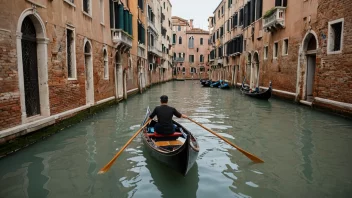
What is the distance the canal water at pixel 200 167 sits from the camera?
3615mm

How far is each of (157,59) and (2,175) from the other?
23808mm

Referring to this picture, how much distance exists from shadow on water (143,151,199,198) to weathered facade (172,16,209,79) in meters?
41.3

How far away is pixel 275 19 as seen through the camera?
13141mm

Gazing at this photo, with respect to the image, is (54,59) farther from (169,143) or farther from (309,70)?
(309,70)

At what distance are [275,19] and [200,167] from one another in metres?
10.9

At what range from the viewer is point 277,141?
6012mm

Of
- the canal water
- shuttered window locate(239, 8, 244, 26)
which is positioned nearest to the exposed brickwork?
the canal water

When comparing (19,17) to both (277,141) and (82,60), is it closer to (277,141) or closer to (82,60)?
(82,60)

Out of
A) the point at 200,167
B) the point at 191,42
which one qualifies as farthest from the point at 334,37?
the point at 191,42

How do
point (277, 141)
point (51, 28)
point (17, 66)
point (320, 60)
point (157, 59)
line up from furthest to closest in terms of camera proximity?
point (157, 59) < point (320, 60) < point (51, 28) < point (277, 141) < point (17, 66)

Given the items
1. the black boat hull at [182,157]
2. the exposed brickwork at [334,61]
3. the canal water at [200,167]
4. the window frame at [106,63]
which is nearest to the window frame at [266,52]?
the exposed brickwork at [334,61]

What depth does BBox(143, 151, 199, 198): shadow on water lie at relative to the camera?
3578mm

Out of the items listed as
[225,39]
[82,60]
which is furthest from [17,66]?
[225,39]

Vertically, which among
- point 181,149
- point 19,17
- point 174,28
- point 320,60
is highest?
point 174,28
